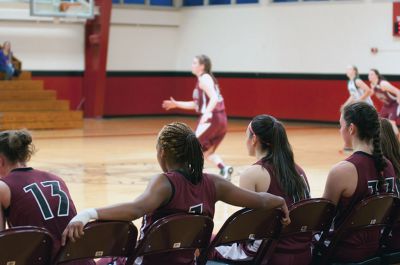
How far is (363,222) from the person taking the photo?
15.4ft

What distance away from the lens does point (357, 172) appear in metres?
4.76

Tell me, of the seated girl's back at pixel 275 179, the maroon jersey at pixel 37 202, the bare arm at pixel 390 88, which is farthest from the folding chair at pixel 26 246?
the bare arm at pixel 390 88

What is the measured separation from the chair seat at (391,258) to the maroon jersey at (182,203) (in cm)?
143

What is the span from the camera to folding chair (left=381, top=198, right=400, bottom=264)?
16.0 ft

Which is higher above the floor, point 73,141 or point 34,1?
point 34,1

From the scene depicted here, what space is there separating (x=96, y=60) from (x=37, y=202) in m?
18.3

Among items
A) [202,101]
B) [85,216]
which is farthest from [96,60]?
[85,216]

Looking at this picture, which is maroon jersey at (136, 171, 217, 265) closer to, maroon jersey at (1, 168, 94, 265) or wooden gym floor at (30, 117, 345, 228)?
maroon jersey at (1, 168, 94, 265)

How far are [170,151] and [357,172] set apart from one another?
1293 mm

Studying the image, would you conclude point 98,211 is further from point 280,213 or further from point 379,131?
point 379,131

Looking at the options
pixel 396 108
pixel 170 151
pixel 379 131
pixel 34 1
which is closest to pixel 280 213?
pixel 170 151

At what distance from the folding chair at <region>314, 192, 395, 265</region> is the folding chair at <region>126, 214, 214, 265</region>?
97 centimetres

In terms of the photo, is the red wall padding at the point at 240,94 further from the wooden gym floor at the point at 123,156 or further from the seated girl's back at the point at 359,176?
the seated girl's back at the point at 359,176

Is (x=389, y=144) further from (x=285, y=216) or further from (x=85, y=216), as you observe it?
(x=85, y=216)
